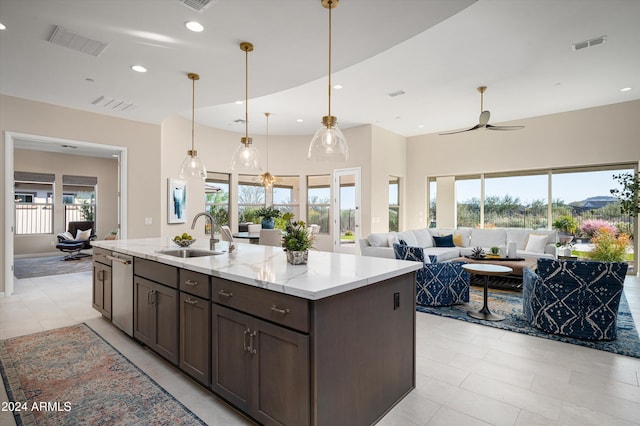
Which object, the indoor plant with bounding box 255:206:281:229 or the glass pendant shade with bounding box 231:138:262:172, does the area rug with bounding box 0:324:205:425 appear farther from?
Answer: the indoor plant with bounding box 255:206:281:229

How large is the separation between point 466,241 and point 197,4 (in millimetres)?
6927

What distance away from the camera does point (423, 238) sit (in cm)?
723

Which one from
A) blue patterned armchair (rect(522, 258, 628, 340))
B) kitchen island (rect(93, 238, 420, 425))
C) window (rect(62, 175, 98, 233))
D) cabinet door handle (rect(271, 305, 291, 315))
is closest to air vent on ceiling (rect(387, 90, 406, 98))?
blue patterned armchair (rect(522, 258, 628, 340))

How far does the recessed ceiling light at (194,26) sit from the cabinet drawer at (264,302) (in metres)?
2.19

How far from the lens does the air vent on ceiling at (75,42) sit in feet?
9.75

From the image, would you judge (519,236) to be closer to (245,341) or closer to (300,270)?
(300,270)

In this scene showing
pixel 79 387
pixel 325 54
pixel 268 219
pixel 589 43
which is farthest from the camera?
pixel 268 219

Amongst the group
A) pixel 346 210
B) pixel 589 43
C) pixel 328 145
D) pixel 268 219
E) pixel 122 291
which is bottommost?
pixel 122 291

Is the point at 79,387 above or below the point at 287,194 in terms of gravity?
below

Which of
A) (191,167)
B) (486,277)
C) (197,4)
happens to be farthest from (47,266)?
(486,277)

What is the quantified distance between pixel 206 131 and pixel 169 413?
6.80m

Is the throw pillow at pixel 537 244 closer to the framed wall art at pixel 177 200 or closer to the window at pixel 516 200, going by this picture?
the window at pixel 516 200

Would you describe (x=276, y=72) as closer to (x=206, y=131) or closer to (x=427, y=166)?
(x=206, y=131)

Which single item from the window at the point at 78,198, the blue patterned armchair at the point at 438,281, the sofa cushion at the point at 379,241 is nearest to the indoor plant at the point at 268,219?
the sofa cushion at the point at 379,241
